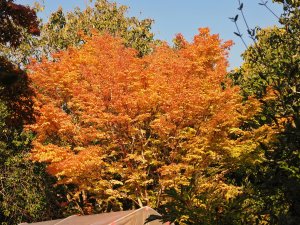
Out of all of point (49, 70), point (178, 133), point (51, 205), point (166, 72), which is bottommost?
point (51, 205)

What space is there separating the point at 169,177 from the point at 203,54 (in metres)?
5.76

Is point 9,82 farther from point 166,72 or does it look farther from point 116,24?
point 116,24

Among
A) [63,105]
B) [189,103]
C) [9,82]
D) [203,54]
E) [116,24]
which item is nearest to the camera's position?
[9,82]

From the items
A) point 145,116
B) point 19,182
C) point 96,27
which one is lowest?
point 19,182

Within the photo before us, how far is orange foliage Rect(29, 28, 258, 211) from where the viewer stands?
1493 centimetres

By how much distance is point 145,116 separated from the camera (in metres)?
15.4

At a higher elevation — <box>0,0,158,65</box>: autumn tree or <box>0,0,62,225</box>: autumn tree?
<box>0,0,158,65</box>: autumn tree

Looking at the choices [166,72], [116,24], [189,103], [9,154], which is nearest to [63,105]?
[9,154]

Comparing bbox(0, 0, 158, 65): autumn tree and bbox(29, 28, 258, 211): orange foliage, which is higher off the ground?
bbox(0, 0, 158, 65): autumn tree

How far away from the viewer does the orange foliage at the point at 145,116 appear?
14.9 metres

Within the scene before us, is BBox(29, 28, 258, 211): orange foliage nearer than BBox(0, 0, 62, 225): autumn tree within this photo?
Yes

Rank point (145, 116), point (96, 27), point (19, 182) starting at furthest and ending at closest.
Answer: point (96, 27), point (19, 182), point (145, 116)

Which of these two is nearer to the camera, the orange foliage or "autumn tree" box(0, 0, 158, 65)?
the orange foliage

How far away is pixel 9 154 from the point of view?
73.1 feet
